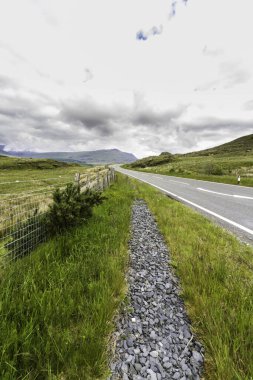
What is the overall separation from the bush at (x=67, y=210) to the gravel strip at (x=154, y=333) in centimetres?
196

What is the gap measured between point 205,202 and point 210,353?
28.5 feet

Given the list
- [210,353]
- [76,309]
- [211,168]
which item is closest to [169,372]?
[210,353]

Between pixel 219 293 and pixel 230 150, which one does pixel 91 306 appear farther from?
pixel 230 150

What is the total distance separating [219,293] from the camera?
265 centimetres

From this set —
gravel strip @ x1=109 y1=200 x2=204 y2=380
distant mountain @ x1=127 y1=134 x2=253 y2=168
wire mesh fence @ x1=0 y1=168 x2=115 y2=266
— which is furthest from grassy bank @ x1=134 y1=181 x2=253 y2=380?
distant mountain @ x1=127 y1=134 x2=253 y2=168

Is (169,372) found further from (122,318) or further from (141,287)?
(141,287)

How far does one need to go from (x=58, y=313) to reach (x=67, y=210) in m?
2.73

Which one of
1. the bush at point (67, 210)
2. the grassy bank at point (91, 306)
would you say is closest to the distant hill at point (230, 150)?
the bush at point (67, 210)

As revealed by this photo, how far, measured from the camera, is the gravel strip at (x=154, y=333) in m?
1.83

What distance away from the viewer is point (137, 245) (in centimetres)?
461

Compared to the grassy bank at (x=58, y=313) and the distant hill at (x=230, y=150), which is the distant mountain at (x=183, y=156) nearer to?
the distant hill at (x=230, y=150)

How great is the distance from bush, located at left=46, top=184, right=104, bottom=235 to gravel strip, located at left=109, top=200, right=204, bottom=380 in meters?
1.96

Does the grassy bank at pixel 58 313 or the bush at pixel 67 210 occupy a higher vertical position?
the bush at pixel 67 210

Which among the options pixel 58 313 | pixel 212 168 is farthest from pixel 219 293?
pixel 212 168
